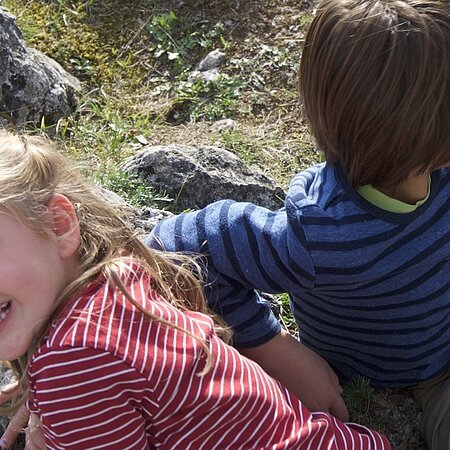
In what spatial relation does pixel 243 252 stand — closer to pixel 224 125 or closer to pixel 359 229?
pixel 359 229

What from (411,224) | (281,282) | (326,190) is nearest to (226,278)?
(281,282)

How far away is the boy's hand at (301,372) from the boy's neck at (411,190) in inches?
24.1

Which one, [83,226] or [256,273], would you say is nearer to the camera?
[83,226]

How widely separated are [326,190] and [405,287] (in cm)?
42

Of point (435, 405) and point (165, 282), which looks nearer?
point (165, 282)

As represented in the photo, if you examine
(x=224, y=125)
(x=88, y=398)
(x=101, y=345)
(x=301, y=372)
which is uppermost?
(x=101, y=345)

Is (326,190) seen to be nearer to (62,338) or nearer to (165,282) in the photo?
(165,282)

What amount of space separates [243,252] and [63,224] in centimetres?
53

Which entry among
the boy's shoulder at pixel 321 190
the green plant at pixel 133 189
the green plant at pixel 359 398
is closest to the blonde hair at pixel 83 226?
the boy's shoulder at pixel 321 190

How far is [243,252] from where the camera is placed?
7.54 ft

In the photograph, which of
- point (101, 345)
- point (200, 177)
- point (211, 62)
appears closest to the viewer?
point (101, 345)

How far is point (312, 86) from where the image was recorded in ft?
7.13

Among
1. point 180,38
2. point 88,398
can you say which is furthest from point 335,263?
point 180,38

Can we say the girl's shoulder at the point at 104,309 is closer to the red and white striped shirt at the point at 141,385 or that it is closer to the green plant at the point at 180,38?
the red and white striped shirt at the point at 141,385
